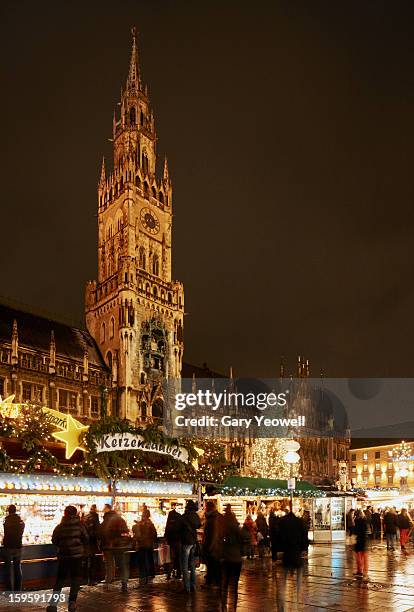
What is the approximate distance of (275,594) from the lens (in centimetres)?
1582

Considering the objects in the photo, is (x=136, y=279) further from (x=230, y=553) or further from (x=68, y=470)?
(x=230, y=553)

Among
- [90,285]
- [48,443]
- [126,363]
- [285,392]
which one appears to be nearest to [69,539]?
[48,443]

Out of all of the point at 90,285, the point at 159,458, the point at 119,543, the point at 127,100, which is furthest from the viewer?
the point at 127,100

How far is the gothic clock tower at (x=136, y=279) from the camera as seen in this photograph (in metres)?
64.9

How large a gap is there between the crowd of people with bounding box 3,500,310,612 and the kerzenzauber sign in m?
2.17

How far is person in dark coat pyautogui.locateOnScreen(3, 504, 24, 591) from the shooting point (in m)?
15.5

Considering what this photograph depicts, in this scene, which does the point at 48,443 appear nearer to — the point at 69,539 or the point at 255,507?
the point at 69,539

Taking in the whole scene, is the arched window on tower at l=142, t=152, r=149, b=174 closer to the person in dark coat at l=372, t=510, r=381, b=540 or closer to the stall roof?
the person in dark coat at l=372, t=510, r=381, b=540

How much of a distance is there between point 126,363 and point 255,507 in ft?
96.6

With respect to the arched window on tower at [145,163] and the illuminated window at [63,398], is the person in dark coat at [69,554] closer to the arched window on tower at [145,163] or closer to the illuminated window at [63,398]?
the illuminated window at [63,398]

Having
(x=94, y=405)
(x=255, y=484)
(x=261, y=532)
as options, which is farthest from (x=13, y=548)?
(x=94, y=405)

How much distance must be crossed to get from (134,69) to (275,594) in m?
76.1

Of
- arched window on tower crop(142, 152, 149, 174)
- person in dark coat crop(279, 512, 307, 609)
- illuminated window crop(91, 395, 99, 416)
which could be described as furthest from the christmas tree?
person in dark coat crop(279, 512, 307, 609)

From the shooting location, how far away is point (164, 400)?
67062 millimetres
